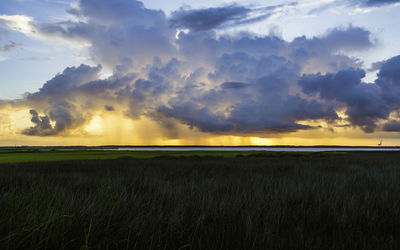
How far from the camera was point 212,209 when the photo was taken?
173 inches

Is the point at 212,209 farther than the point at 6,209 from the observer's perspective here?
Yes

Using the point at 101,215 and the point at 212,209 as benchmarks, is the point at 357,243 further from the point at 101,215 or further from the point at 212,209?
the point at 101,215

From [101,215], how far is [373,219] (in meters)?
4.31

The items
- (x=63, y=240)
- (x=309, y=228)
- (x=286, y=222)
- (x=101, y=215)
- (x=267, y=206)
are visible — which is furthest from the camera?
(x=267, y=206)

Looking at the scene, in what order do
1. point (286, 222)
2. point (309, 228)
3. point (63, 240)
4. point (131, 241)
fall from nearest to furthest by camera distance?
1. point (63, 240)
2. point (131, 241)
3. point (309, 228)
4. point (286, 222)

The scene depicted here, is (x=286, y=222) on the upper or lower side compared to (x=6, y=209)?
lower

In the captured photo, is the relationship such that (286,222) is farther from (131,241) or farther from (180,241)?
(131,241)

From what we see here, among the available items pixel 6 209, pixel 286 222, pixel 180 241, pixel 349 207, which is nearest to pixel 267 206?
pixel 286 222

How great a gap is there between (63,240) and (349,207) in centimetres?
473

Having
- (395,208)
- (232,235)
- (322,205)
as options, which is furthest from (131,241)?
(395,208)

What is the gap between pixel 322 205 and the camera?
513cm

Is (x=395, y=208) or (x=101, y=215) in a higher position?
(x=101, y=215)

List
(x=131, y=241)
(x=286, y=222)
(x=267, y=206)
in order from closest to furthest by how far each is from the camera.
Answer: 1. (x=131, y=241)
2. (x=286, y=222)
3. (x=267, y=206)

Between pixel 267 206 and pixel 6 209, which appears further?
pixel 267 206
